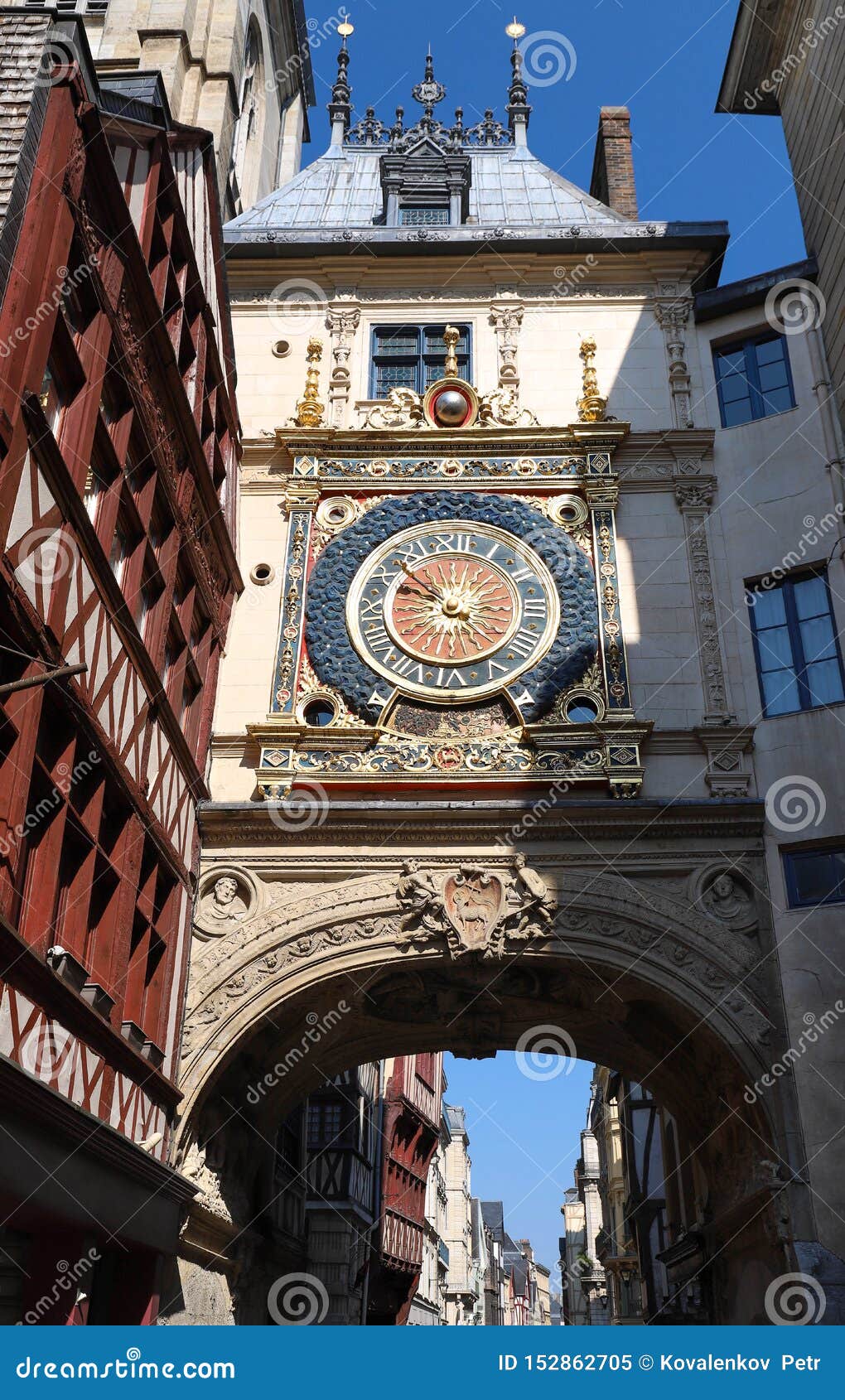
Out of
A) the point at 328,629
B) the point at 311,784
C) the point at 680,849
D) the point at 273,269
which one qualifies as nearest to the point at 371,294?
the point at 273,269

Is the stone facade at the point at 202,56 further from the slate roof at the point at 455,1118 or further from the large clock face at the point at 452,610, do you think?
the slate roof at the point at 455,1118

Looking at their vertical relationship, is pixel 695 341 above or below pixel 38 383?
above

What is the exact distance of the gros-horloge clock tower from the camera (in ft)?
39.1

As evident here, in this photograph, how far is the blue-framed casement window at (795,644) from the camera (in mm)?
12758

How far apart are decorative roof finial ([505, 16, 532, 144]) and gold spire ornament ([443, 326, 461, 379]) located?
26.0ft

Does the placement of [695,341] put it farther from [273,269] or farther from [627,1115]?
[627,1115]

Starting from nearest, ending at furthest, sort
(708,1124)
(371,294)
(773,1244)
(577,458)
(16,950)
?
(16,950), (773,1244), (708,1124), (577,458), (371,294)

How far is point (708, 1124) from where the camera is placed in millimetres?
13086

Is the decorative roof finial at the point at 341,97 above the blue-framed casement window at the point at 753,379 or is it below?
above

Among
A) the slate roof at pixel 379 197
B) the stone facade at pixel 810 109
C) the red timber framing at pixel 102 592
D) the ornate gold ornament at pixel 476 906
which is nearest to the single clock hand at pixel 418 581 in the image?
the red timber framing at pixel 102 592

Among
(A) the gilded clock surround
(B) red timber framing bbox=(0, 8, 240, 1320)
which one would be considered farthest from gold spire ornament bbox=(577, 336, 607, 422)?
(B) red timber framing bbox=(0, 8, 240, 1320)

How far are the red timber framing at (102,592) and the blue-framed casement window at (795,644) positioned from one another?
586cm

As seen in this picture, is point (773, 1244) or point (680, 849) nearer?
point (773, 1244)

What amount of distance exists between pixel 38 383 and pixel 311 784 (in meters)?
5.85
